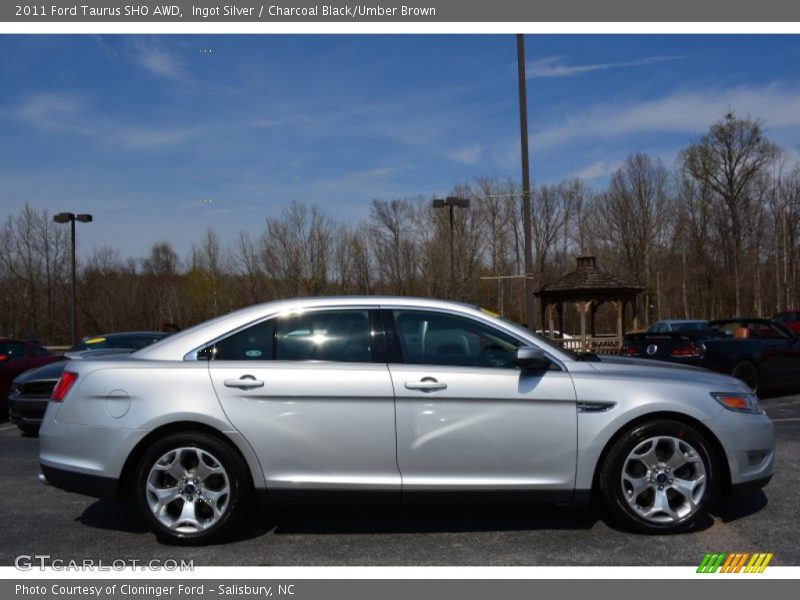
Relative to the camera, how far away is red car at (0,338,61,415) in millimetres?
11680

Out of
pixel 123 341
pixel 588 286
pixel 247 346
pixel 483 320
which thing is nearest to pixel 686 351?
pixel 483 320

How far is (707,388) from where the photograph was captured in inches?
187

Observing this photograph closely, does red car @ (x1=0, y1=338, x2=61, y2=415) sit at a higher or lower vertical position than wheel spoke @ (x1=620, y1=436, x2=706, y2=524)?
higher

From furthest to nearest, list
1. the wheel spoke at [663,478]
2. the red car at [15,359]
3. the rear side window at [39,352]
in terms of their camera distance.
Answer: the rear side window at [39,352]
the red car at [15,359]
the wheel spoke at [663,478]

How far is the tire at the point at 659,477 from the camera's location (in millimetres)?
4602

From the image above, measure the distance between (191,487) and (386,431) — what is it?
1.29 meters

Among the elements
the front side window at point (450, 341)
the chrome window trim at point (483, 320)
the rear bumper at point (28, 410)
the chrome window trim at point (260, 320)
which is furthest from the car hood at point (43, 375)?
the front side window at point (450, 341)

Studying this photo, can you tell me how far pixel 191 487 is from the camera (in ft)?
15.1

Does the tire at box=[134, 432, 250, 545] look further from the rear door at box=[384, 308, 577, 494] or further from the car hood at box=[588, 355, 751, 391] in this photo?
the car hood at box=[588, 355, 751, 391]

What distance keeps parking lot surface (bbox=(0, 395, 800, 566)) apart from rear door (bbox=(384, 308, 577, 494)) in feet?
1.25

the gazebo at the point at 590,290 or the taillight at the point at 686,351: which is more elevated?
the gazebo at the point at 590,290

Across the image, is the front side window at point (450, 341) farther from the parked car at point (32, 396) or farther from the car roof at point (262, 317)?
the parked car at point (32, 396)

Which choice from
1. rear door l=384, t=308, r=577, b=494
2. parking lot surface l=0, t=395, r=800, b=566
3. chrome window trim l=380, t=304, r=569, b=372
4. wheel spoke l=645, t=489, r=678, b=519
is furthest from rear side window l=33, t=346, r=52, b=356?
wheel spoke l=645, t=489, r=678, b=519

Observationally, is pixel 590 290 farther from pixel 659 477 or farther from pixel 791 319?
pixel 659 477
